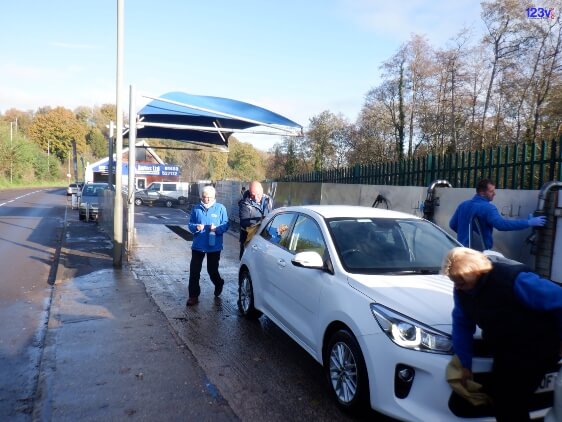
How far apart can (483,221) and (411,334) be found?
9.78ft

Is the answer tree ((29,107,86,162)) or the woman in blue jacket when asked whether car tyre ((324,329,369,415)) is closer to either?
the woman in blue jacket

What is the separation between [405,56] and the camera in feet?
99.2

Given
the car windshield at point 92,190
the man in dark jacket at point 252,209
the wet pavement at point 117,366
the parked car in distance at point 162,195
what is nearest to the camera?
the wet pavement at point 117,366

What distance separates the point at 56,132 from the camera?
93062mm

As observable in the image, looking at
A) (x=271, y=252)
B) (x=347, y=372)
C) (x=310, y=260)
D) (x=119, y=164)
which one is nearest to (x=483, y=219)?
(x=271, y=252)

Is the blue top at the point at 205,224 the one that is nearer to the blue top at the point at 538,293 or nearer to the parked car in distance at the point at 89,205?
the blue top at the point at 538,293

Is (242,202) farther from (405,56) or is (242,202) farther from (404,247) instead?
(405,56)

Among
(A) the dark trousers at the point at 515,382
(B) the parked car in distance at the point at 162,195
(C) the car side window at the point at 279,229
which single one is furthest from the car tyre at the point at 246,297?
(B) the parked car in distance at the point at 162,195

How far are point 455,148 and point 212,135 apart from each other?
1524 cm

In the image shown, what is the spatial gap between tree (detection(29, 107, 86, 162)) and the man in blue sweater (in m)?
95.9

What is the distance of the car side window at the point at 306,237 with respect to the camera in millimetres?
4574

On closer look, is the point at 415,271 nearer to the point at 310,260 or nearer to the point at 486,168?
the point at 310,260

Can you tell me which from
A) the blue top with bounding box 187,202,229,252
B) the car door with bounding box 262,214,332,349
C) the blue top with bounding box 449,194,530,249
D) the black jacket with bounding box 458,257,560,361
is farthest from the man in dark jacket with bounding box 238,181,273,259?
the black jacket with bounding box 458,257,560,361

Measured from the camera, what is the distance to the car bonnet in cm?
326
